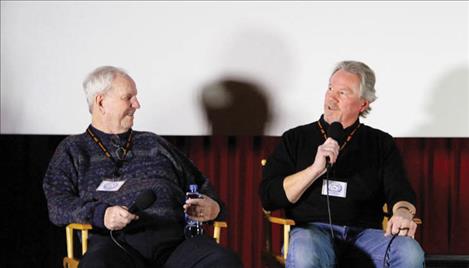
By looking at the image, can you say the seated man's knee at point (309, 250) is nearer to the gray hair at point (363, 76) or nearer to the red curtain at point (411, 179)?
the gray hair at point (363, 76)

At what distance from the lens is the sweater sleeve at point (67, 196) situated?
115 inches

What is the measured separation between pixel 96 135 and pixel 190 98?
771 mm

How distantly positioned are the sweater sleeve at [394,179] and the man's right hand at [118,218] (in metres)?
1.10

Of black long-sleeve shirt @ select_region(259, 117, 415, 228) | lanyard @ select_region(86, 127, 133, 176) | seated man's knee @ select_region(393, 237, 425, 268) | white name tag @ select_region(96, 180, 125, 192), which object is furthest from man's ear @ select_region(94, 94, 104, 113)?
seated man's knee @ select_region(393, 237, 425, 268)

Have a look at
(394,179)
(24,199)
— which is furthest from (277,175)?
(24,199)

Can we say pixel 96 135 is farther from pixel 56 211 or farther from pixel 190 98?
pixel 190 98

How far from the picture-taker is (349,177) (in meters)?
3.15

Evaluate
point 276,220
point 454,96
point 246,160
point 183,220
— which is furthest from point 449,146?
point 183,220

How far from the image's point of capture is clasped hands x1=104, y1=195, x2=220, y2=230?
9.11 feet

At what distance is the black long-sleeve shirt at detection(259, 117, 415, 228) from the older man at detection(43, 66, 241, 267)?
0.31 meters

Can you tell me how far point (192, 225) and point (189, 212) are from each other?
0.33ft

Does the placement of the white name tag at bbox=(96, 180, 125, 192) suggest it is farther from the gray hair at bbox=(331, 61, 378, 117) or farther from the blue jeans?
the gray hair at bbox=(331, 61, 378, 117)

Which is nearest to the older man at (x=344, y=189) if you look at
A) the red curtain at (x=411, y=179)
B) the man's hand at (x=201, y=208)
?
the man's hand at (x=201, y=208)

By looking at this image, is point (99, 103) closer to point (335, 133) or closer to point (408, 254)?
point (335, 133)
